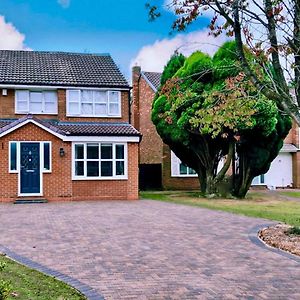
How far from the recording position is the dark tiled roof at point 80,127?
23.4 meters

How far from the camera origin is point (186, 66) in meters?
25.6

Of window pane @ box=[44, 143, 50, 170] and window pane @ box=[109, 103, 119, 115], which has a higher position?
window pane @ box=[109, 103, 119, 115]

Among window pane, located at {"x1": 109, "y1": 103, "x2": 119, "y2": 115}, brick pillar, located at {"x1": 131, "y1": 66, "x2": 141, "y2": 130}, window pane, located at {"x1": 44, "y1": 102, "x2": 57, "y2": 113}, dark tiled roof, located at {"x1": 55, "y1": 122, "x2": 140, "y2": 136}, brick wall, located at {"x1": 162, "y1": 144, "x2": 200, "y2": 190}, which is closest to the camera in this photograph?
dark tiled roof, located at {"x1": 55, "y1": 122, "x2": 140, "y2": 136}

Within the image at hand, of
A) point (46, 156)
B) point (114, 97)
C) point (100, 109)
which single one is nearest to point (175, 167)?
point (114, 97)

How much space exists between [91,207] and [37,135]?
538cm

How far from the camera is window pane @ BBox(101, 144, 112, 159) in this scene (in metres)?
24.6

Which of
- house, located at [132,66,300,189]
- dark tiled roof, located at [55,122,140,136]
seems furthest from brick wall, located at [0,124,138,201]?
house, located at [132,66,300,189]

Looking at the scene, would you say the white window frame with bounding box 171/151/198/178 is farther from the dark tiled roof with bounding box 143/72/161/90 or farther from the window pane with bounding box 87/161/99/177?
the window pane with bounding box 87/161/99/177

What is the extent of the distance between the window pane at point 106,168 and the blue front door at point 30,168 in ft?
10.3

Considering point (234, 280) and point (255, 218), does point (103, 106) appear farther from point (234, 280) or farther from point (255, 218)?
point (234, 280)

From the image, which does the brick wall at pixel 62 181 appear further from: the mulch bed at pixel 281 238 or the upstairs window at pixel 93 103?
the mulch bed at pixel 281 238

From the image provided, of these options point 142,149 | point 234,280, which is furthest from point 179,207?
point 142,149

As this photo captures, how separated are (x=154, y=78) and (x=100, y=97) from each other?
10.0 meters

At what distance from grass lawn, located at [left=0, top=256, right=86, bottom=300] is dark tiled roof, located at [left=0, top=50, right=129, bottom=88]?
18.0 metres
